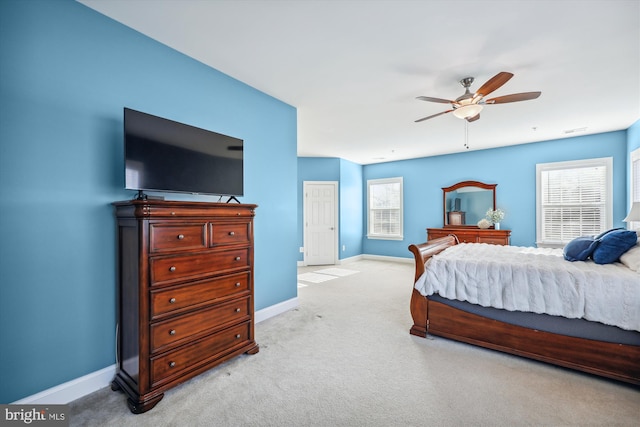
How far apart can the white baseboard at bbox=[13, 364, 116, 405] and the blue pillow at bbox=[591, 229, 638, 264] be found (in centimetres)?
411

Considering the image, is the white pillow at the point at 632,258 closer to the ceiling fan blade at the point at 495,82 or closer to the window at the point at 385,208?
the ceiling fan blade at the point at 495,82

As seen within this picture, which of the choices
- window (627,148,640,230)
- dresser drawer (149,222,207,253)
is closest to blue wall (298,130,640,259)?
window (627,148,640,230)

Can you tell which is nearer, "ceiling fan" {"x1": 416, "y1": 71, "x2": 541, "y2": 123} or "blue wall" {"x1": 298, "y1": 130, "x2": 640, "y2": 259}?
"ceiling fan" {"x1": 416, "y1": 71, "x2": 541, "y2": 123}

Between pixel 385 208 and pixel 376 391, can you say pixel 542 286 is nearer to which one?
pixel 376 391

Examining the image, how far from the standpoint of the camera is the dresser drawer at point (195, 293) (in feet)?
6.13

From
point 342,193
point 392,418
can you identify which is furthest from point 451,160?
point 392,418

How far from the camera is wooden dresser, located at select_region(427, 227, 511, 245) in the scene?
5668 mm

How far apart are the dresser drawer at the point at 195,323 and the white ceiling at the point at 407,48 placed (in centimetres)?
219

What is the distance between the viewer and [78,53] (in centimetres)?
196

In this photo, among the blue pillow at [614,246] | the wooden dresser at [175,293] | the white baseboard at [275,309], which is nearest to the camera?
the wooden dresser at [175,293]

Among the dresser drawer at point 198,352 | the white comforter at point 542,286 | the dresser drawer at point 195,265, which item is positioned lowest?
the dresser drawer at point 198,352

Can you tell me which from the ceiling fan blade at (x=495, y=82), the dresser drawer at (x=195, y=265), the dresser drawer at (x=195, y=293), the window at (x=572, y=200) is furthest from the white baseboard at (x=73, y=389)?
the window at (x=572, y=200)

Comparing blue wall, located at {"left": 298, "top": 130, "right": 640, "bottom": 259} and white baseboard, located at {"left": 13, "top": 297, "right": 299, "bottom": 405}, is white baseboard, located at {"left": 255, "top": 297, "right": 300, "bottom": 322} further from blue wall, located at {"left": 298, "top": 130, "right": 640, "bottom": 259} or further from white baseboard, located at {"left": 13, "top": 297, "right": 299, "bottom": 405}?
blue wall, located at {"left": 298, "top": 130, "right": 640, "bottom": 259}

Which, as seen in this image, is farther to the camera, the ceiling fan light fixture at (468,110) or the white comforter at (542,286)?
the ceiling fan light fixture at (468,110)
